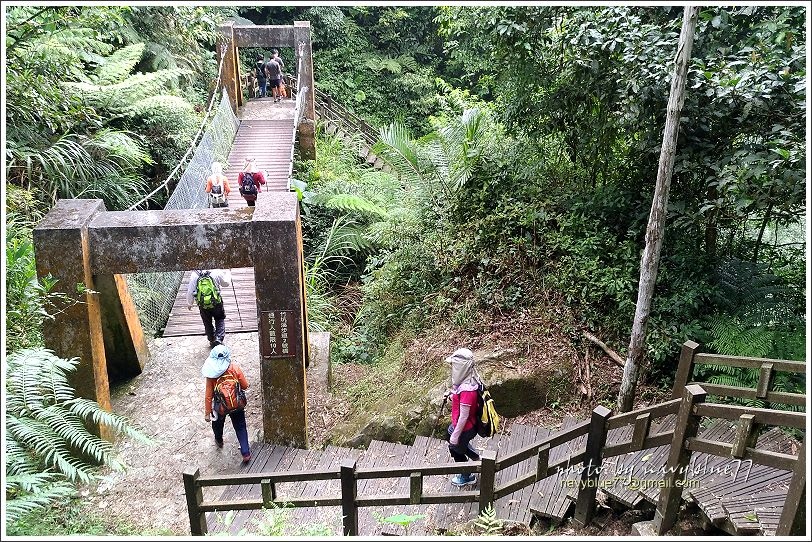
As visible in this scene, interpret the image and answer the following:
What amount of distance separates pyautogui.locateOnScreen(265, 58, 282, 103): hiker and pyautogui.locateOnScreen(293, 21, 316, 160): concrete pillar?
1815 mm

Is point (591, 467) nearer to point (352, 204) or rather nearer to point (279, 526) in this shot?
point (279, 526)

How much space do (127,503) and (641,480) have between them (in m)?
4.71

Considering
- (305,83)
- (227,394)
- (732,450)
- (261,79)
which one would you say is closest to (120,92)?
(305,83)

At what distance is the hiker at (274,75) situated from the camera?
17.1 m

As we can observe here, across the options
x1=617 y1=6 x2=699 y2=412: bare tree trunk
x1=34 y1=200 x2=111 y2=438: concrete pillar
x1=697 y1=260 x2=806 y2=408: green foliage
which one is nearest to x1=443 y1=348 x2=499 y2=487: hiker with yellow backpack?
x1=617 y1=6 x2=699 y2=412: bare tree trunk

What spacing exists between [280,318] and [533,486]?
9.71 ft

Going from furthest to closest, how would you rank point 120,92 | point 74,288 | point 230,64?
point 230,64 → point 120,92 → point 74,288

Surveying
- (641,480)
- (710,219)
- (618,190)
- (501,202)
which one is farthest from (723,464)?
(501,202)

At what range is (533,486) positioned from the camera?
5.15 meters

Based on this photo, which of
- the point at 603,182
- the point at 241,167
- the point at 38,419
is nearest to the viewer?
the point at 38,419

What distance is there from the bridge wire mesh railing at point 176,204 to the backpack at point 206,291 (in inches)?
29.8

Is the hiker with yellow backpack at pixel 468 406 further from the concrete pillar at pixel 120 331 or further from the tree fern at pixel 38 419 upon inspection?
the concrete pillar at pixel 120 331

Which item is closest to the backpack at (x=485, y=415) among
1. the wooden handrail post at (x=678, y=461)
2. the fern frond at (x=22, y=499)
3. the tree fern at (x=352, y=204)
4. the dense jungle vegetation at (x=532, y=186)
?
the wooden handrail post at (x=678, y=461)

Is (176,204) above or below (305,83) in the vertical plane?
below
